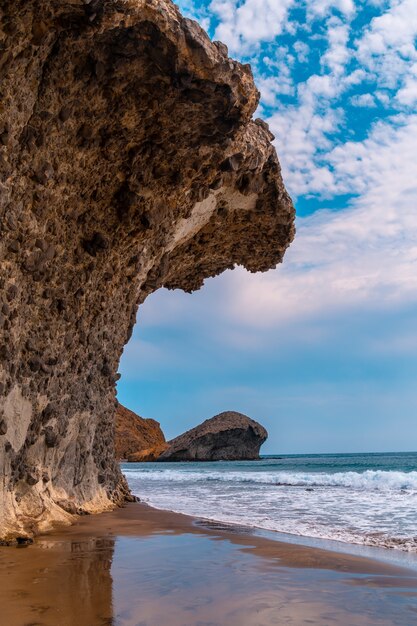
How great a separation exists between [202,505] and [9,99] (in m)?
7.95

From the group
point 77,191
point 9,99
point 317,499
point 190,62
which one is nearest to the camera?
point 9,99

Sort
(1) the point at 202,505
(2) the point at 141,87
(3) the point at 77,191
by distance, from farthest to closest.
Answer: (1) the point at 202,505
(3) the point at 77,191
(2) the point at 141,87

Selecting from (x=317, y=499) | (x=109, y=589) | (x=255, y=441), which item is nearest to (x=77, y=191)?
(x=109, y=589)

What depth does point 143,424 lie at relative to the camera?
7006cm

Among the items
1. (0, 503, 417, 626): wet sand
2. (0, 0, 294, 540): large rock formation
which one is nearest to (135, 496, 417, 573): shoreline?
(0, 503, 417, 626): wet sand

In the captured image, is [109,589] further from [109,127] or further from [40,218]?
[109,127]

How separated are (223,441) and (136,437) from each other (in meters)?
17.7

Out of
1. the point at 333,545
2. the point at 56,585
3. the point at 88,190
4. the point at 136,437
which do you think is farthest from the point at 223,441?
the point at 56,585

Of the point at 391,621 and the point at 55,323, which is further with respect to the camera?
the point at 55,323

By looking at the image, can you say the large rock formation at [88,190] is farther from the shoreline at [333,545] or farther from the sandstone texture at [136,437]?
the sandstone texture at [136,437]

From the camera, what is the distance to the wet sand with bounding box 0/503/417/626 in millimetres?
2682

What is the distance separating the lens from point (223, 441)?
162 ft

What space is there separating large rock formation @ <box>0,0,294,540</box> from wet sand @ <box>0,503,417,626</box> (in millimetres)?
1039

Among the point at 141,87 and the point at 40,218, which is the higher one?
the point at 141,87
